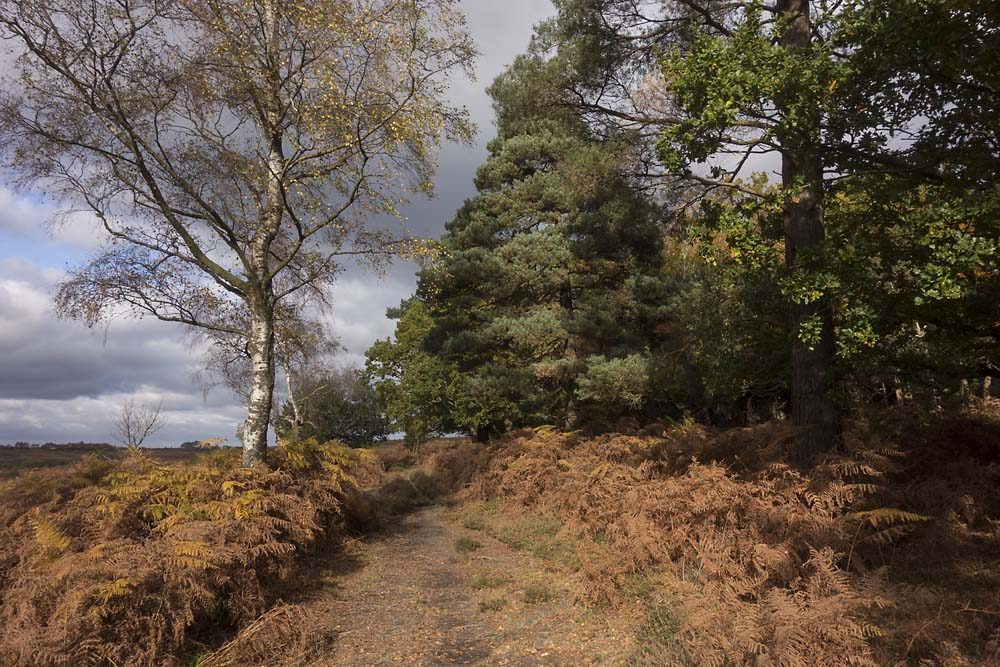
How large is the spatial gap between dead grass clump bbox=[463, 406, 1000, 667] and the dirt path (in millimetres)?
606

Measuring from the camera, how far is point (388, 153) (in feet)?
34.3

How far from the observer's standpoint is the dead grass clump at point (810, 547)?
455 cm

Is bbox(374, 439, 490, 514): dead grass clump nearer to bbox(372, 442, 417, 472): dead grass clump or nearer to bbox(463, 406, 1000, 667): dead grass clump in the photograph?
bbox(372, 442, 417, 472): dead grass clump

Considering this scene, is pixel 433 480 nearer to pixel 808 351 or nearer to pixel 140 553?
pixel 808 351

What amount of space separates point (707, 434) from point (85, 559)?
11.5m

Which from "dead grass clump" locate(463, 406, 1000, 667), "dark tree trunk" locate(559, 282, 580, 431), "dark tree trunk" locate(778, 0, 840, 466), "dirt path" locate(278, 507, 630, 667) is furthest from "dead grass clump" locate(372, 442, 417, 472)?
"dark tree trunk" locate(778, 0, 840, 466)

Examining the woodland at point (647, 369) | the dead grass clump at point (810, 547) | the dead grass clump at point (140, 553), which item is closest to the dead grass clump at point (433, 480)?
the woodland at point (647, 369)

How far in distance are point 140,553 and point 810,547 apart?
679 centimetres

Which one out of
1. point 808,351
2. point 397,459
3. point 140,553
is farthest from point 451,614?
point 397,459

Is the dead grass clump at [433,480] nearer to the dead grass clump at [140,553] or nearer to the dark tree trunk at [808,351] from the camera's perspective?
the dead grass clump at [140,553]

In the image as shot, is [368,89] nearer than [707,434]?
Yes

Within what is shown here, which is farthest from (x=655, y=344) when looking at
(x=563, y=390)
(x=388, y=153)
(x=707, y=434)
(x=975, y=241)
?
(x=975, y=241)

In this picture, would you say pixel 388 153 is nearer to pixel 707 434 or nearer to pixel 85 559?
pixel 85 559

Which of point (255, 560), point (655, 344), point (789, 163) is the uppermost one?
point (789, 163)
